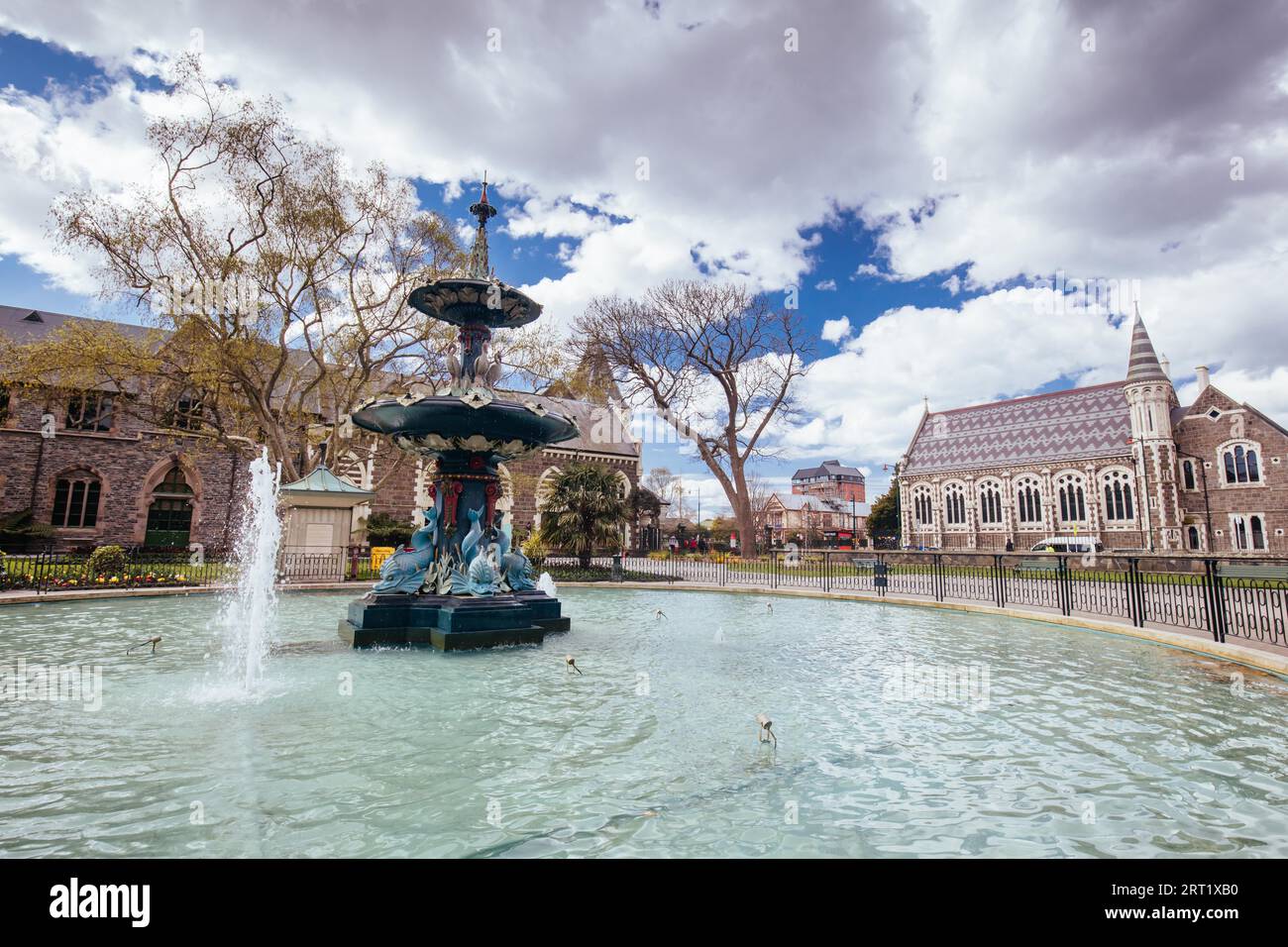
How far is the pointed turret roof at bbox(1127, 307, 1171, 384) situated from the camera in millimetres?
39781

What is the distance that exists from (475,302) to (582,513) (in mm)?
12531

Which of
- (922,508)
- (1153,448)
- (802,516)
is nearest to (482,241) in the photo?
(1153,448)

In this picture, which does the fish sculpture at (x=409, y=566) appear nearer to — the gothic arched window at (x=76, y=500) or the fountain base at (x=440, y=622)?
the fountain base at (x=440, y=622)

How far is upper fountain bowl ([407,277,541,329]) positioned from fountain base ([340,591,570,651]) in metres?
4.93

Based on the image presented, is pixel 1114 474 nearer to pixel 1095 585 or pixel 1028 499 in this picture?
pixel 1028 499

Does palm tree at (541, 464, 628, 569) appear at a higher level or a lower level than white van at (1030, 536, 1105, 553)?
higher

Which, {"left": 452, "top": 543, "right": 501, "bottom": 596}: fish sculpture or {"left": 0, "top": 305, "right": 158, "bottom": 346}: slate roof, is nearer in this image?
{"left": 452, "top": 543, "right": 501, "bottom": 596}: fish sculpture

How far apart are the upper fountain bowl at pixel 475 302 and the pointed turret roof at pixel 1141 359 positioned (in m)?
47.9

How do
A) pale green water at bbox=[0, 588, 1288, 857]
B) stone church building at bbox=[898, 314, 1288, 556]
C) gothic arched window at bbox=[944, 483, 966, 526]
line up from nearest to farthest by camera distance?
pale green water at bbox=[0, 588, 1288, 857] < stone church building at bbox=[898, 314, 1288, 556] < gothic arched window at bbox=[944, 483, 966, 526]

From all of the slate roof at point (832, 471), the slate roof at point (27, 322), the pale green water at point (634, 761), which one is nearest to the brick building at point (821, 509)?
the slate roof at point (832, 471)

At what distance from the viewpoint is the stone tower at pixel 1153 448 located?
126 ft

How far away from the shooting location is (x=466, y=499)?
382 inches

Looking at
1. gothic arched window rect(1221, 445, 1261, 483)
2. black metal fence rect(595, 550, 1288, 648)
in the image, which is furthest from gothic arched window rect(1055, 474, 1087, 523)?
black metal fence rect(595, 550, 1288, 648)

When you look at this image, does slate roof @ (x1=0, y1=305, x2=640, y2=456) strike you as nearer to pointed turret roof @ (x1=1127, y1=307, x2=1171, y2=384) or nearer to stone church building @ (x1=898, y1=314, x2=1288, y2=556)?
stone church building @ (x1=898, y1=314, x2=1288, y2=556)
